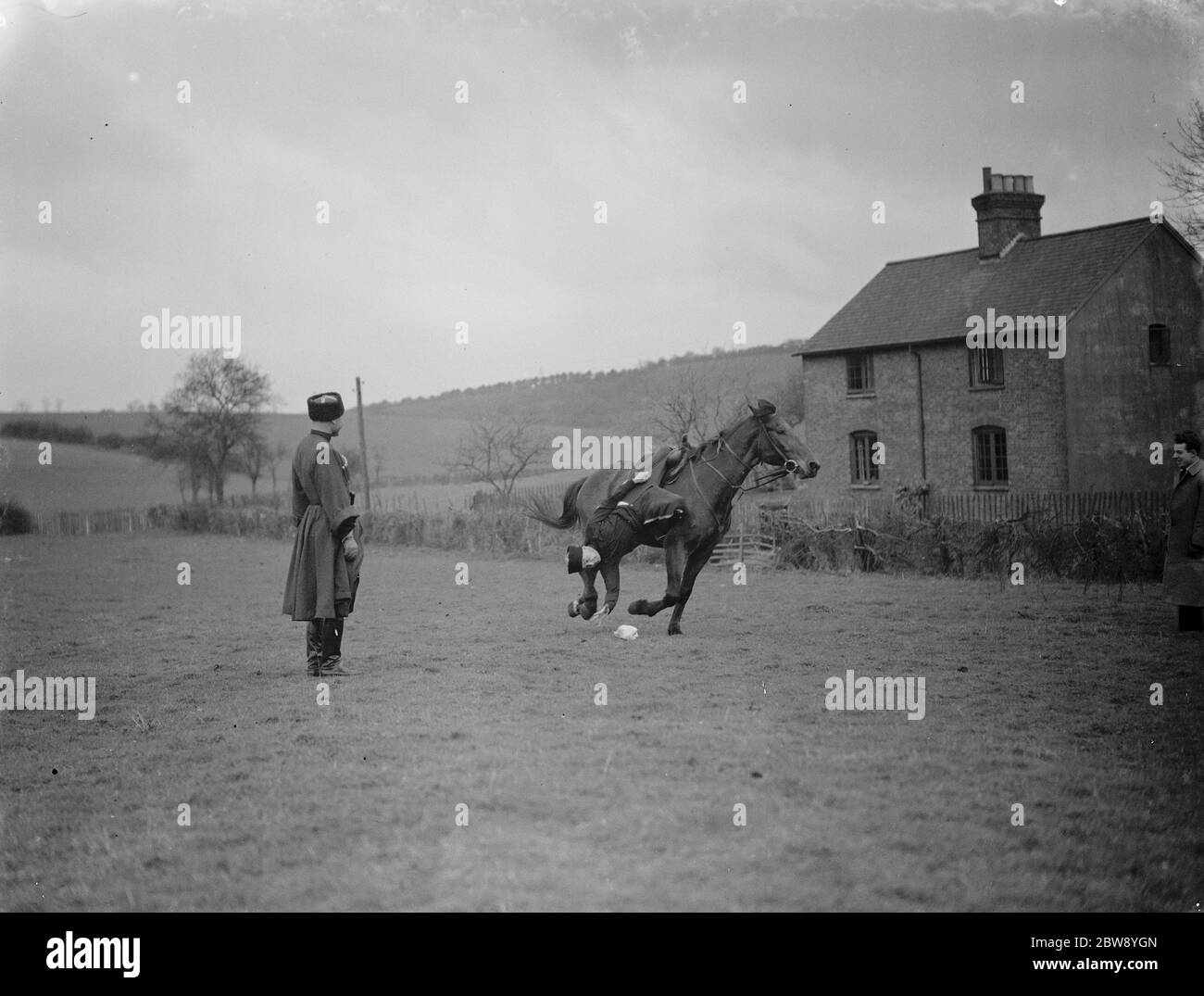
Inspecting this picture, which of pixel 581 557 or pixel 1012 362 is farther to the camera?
pixel 1012 362

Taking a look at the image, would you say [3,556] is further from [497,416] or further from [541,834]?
[541,834]

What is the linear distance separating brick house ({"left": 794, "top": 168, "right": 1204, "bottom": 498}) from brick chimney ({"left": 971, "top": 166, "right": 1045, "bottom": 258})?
1.4 inches

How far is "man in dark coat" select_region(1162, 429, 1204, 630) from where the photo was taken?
899 cm

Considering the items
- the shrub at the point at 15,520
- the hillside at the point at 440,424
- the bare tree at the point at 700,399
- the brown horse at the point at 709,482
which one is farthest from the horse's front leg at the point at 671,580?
the bare tree at the point at 700,399

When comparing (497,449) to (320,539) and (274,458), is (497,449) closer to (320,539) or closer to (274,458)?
(274,458)

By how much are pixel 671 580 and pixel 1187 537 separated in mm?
4852

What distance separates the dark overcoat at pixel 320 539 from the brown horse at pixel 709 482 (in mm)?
2398

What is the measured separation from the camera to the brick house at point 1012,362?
72.4 ft

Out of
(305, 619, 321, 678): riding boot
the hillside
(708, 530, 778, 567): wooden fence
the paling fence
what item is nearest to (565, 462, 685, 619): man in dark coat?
(305, 619, 321, 678): riding boot

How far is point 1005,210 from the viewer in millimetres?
26734

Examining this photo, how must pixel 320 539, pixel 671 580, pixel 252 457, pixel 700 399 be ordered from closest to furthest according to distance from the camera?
pixel 320 539 < pixel 671 580 < pixel 700 399 < pixel 252 457

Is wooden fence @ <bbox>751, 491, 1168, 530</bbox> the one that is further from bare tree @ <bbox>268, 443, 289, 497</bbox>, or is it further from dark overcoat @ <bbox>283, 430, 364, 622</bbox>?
bare tree @ <bbox>268, 443, 289, 497</bbox>

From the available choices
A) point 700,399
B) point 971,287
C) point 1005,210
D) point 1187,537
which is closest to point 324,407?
point 1187,537
